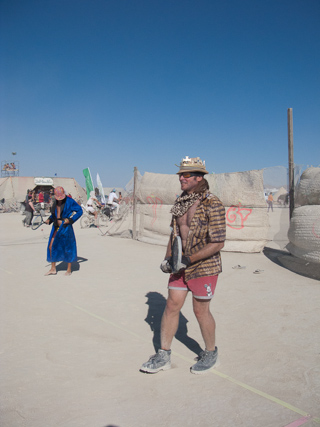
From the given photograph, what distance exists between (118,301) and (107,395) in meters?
2.42

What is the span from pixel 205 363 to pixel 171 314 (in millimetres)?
463

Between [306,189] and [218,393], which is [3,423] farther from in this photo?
[306,189]

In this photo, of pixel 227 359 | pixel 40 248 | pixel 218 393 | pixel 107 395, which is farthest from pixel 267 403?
pixel 40 248

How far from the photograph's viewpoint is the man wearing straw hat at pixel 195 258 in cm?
289

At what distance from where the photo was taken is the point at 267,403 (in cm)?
247

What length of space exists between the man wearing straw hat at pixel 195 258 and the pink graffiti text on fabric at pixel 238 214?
5.77 metres

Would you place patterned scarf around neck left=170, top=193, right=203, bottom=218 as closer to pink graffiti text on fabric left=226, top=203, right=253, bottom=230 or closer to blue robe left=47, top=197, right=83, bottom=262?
blue robe left=47, top=197, right=83, bottom=262

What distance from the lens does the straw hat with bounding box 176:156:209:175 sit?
119 inches

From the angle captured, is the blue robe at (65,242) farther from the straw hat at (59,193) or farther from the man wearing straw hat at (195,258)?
the man wearing straw hat at (195,258)

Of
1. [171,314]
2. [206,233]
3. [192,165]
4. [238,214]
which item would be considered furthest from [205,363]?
[238,214]

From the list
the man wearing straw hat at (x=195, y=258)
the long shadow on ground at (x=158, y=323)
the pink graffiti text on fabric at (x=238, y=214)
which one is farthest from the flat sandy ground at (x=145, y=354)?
the pink graffiti text on fabric at (x=238, y=214)

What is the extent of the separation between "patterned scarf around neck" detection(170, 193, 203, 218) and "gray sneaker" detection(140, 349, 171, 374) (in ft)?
3.71

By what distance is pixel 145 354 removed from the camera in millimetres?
3330

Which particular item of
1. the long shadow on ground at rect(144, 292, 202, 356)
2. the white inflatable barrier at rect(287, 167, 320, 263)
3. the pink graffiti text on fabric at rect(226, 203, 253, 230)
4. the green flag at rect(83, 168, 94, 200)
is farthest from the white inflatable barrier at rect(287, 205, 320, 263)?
the green flag at rect(83, 168, 94, 200)
